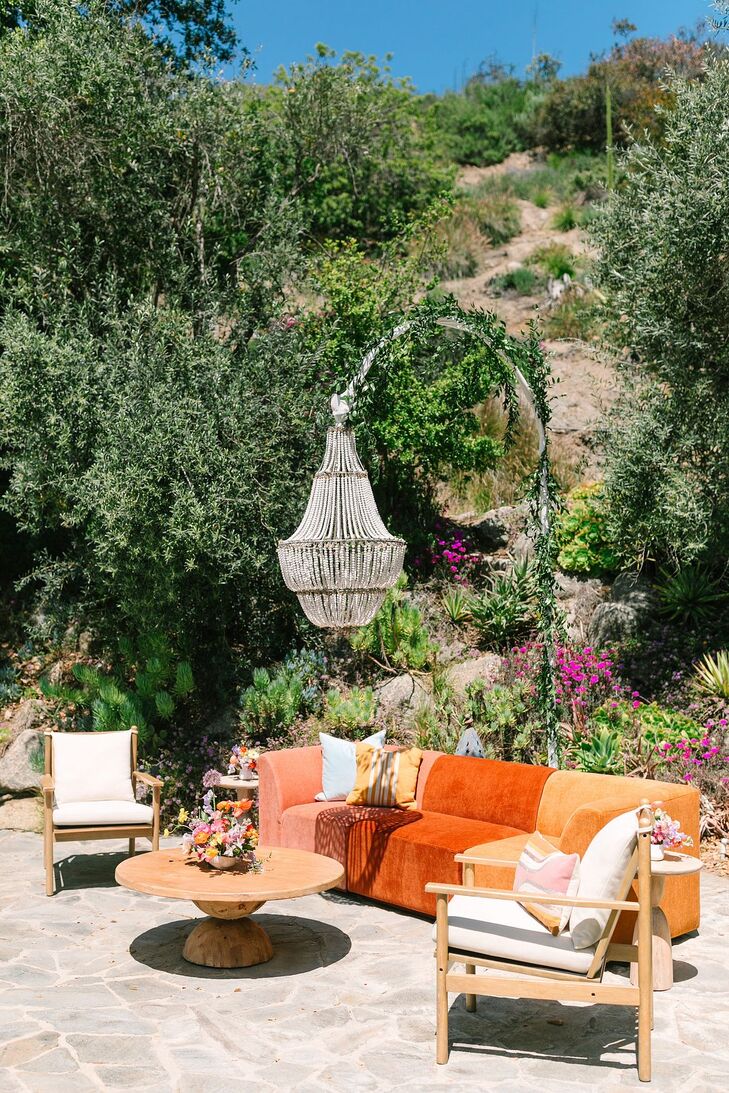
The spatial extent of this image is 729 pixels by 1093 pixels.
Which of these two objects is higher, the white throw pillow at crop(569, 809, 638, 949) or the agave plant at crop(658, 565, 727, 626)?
the agave plant at crop(658, 565, 727, 626)

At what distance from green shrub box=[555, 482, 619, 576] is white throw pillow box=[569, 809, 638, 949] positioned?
662 centimetres

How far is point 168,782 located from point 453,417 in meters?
4.95

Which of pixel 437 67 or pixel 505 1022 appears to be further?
pixel 437 67

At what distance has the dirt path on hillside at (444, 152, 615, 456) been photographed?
13.9 meters

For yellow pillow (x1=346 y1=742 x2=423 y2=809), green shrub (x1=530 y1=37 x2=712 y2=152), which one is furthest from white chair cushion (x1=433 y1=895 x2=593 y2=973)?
green shrub (x1=530 y1=37 x2=712 y2=152)

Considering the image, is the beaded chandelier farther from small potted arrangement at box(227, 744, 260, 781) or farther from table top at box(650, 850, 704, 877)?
table top at box(650, 850, 704, 877)

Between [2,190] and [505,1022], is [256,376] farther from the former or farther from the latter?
[505,1022]

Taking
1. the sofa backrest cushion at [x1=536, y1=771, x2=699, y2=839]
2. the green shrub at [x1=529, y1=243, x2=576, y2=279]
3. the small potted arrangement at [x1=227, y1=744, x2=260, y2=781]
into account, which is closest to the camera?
the sofa backrest cushion at [x1=536, y1=771, x2=699, y2=839]

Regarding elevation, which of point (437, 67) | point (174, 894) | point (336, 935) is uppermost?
point (437, 67)

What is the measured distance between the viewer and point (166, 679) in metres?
10.0

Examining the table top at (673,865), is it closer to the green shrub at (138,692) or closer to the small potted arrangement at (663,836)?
the small potted arrangement at (663,836)

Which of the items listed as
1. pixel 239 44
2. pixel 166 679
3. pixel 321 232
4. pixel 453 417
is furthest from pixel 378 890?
pixel 321 232

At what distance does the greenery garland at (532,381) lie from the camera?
7109 mm

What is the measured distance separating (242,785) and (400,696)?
2.51 m
